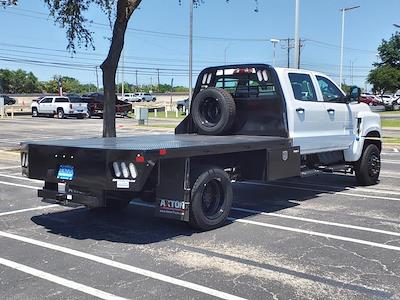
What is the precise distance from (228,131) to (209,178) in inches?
79.2

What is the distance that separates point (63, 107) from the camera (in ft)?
137

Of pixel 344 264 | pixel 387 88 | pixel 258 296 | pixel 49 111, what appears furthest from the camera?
pixel 387 88

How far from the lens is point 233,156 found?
7.37m

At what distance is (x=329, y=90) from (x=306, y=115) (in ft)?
4.13

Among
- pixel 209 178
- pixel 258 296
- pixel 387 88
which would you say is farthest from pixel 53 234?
pixel 387 88

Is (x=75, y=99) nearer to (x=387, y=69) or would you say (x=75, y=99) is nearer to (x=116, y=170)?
(x=387, y=69)

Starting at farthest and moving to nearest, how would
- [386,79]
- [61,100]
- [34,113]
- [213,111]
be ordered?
[386,79]
[34,113]
[61,100]
[213,111]

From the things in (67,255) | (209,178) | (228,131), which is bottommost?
(67,255)

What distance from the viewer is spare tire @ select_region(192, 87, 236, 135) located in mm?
8195

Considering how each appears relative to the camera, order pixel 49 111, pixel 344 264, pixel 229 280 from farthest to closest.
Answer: pixel 49 111, pixel 344 264, pixel 229 280

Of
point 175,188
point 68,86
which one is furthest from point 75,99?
point 68,86

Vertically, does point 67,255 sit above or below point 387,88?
below

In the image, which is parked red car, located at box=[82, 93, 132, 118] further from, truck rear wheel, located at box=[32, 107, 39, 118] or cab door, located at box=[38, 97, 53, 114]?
truck rear wheel, located at box=[32, 107, 39, 118]

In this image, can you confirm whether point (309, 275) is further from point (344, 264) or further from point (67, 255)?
point (67, 255)
